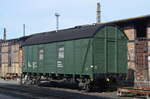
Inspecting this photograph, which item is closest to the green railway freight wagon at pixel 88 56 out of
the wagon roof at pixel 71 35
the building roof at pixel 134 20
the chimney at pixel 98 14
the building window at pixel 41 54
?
the wagon roof at pixel 71 35

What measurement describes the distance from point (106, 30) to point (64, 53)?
361 cm

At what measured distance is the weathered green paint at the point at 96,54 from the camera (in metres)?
19.7

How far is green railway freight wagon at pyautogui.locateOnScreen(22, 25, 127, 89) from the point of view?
64.9 ft

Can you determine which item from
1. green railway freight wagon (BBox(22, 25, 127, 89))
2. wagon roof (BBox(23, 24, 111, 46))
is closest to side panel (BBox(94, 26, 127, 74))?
green railway freight wagon (BBox(22, 25, 127, 89))

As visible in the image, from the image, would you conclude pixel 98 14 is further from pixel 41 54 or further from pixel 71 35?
pixel 71 35

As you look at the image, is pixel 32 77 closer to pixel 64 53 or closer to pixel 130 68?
pixel 64 53

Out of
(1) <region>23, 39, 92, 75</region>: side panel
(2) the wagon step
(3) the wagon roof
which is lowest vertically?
(2) the wagon step

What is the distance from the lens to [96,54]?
64.8 feet

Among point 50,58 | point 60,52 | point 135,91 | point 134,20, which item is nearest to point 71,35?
point 60,52

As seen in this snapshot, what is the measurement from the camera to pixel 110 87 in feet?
72.2

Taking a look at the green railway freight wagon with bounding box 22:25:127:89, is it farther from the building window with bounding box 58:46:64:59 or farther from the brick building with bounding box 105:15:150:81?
the brick building with bounding box 105:15:150:81

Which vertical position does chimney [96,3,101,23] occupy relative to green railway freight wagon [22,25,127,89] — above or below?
above

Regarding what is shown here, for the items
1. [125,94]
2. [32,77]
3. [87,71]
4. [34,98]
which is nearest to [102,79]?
[87,71]

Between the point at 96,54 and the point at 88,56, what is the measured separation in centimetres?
54
